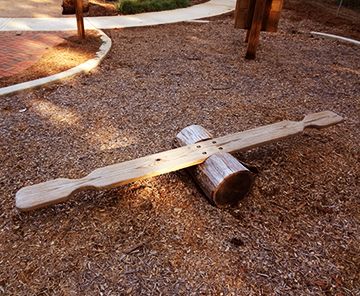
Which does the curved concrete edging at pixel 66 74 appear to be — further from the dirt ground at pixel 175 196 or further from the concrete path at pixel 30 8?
the concrete path at pixel 30 8

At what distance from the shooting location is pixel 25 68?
4.45 metres

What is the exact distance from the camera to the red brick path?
4508 mm

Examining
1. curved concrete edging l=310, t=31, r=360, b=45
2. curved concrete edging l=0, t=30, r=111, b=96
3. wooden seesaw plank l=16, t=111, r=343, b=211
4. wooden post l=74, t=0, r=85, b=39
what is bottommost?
curved concrete edging l=0, t=30, r=111, b=96

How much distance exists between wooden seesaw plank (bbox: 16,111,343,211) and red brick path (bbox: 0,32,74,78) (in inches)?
115

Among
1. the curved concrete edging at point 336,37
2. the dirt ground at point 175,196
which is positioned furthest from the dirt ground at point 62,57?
the curved concrete edging at point 336,37

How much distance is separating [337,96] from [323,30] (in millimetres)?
3681

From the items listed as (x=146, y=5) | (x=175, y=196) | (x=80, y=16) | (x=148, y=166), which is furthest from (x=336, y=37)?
(x=148, y=166)

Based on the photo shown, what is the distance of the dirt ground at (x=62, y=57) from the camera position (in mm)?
4215

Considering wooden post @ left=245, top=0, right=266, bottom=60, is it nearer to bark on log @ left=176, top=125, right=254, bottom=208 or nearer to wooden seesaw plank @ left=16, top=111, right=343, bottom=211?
wooden seesaw plank @ left=16, top=111, right=343, bottom=211

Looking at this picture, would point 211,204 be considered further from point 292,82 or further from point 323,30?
point 323,30

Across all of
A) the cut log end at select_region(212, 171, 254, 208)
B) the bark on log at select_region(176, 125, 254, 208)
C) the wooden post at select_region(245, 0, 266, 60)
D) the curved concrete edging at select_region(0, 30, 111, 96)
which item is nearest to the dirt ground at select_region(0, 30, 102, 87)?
the curved concrete edging at select_region(0, 30, 111, 96)

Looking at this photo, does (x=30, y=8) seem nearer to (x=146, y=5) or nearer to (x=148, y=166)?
(x=146, y=5)

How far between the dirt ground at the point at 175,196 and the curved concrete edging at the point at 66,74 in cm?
9

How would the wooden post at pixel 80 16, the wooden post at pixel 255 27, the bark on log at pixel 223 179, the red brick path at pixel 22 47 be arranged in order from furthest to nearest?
the wooden post at pixel 80 16
the wooden post at pixel 255 27
the red brick path at pixel 22 47
the bark on log at pixel 223 179
